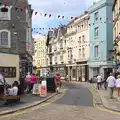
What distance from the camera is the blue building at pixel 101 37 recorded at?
5447 cm

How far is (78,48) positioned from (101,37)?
37.4 feet

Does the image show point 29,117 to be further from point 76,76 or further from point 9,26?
point 76,76

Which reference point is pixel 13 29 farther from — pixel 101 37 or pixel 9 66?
pixel 101 37

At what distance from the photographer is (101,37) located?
55875 mm

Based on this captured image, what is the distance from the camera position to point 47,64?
323ft

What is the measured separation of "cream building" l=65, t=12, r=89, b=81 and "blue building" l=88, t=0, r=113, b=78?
2755 millimetres

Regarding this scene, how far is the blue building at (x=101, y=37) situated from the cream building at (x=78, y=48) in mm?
2755

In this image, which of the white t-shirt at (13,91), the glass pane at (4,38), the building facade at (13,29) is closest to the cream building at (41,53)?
the building facade at (13,29)

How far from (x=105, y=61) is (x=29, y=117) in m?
42.7

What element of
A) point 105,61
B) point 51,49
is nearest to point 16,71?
point 105,61

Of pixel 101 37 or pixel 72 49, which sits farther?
pixel 72 49

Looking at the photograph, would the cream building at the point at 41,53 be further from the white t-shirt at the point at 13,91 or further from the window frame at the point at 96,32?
the white t-shirt at the point at 13,91

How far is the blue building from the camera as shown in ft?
179

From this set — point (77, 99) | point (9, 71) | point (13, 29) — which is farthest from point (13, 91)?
point (13, 29)
